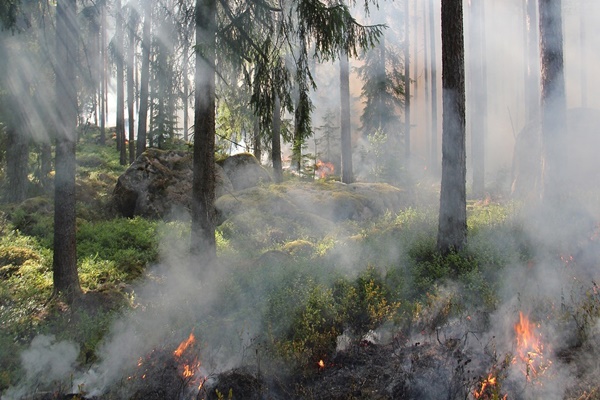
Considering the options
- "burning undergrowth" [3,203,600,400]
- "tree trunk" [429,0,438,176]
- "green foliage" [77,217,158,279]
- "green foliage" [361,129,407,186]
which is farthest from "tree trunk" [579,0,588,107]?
"green foliage" [77,217,158,279]

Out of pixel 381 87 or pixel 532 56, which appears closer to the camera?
pixel 532 56

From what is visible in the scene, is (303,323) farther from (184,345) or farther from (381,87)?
(381,87)

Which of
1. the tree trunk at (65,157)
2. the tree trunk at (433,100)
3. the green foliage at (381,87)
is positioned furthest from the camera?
the tree trunk at (433,100)

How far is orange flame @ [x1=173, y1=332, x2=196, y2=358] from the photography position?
17.0 feet

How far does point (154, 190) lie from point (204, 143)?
22.0 feet

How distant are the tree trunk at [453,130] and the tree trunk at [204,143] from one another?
4483mm

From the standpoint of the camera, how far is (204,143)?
25.3 feet

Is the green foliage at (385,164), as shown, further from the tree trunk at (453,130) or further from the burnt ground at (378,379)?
the burnt ground at (378,379)

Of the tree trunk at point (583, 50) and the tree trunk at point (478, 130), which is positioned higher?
the tree trunk at point (583, 50)

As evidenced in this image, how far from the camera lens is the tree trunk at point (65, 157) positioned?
22.6ft

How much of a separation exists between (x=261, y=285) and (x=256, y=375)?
2105 millimetres

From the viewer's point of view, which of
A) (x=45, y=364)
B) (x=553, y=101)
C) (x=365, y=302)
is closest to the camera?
(x=45, y=364)

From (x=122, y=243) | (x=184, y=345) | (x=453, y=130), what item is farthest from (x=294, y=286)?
(x=122, y=243)

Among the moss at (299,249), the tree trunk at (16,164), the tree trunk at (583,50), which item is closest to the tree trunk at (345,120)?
the moss at (299,249)
